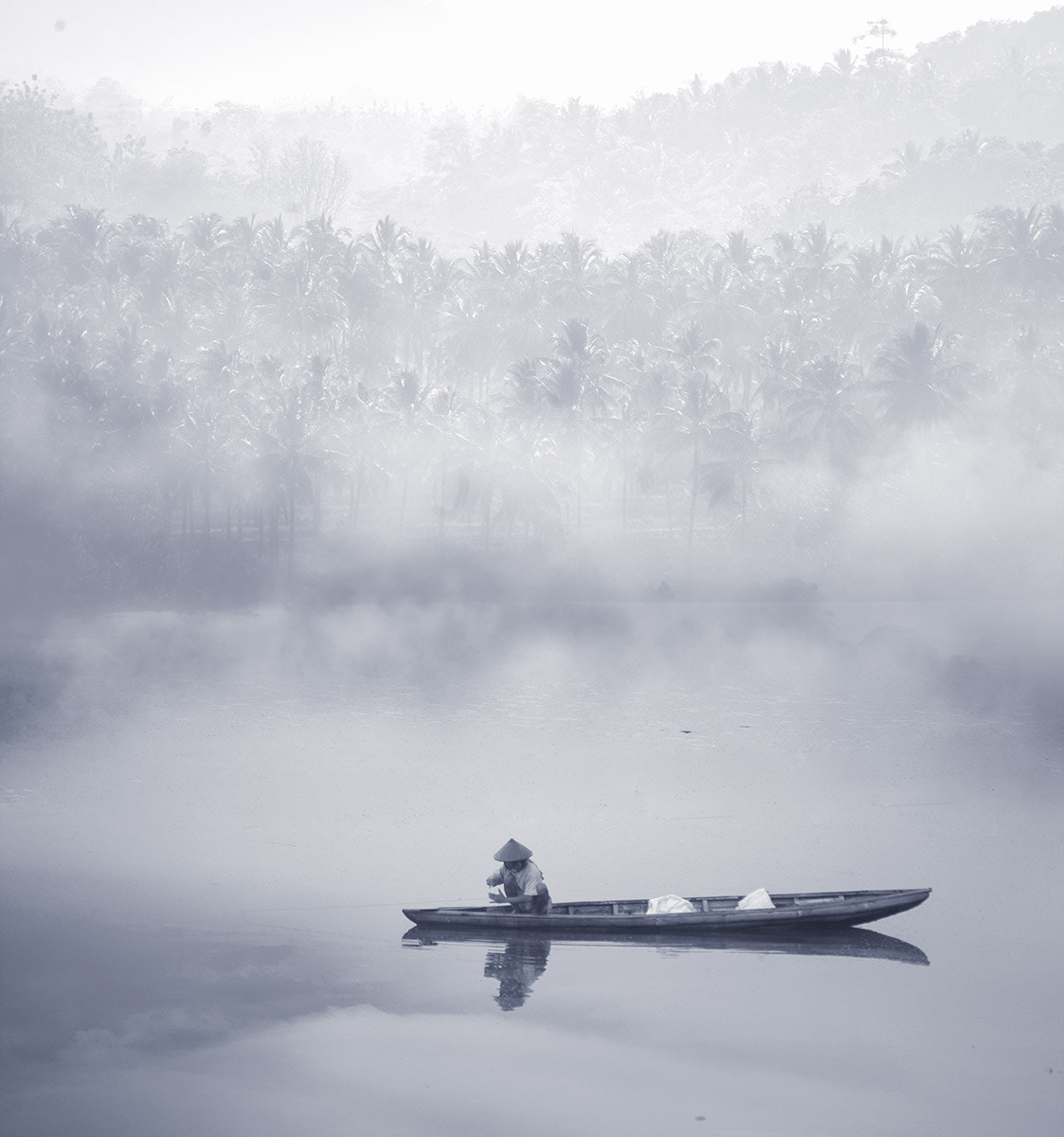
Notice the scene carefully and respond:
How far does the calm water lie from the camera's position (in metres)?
22.8

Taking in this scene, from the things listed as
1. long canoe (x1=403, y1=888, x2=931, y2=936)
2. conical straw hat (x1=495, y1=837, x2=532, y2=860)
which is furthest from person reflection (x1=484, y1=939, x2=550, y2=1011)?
conical straw hat (x1=495, y1=837, x2=532, y2=860)

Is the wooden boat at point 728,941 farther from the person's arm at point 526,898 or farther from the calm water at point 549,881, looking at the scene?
the person's arm at point 526,898

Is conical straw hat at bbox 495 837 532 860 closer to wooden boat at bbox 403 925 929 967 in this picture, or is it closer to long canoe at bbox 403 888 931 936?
long canoe at bbox 403 888 931 936

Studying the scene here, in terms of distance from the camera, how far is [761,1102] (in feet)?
73.2

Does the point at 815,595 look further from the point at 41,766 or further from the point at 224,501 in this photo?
the point at 41,766

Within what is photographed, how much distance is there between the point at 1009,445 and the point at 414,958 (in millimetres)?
75598

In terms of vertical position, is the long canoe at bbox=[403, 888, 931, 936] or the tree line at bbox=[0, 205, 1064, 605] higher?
the tree line at bbox=[0, 205, 1064, 605]

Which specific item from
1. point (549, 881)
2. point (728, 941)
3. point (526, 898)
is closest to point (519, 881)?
point (526, 898)

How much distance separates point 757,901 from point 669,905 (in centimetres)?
176

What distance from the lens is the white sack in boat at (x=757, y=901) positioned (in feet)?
94.5

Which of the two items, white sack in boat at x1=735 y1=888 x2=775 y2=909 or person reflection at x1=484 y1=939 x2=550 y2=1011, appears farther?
white sack in boat at x1=735 y1=888 x2=775 y2=909

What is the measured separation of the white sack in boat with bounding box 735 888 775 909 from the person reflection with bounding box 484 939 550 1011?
4024 mm

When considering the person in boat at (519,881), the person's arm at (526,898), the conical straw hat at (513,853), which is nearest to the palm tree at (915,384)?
the person in boat at (519,881)

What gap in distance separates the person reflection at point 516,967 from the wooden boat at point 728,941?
0.06 metres
